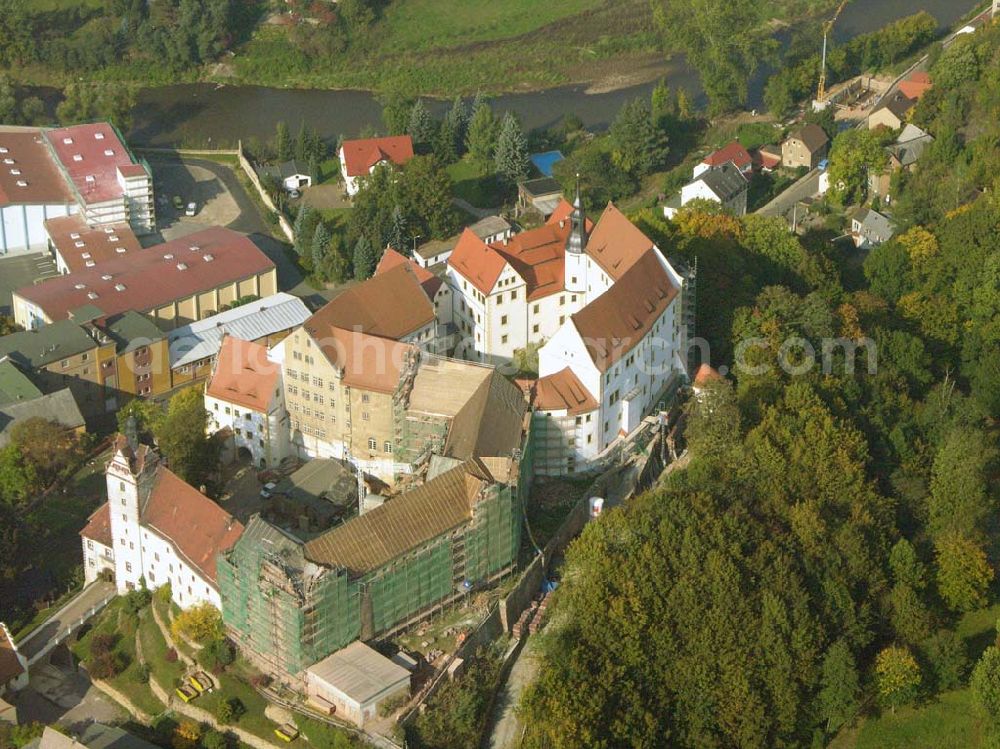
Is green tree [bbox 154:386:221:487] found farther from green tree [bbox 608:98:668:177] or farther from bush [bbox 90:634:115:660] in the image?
green tree [bbox 608:98:668:177]

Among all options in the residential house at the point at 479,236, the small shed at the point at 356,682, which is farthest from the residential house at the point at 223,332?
the small shed at the point at 356,682

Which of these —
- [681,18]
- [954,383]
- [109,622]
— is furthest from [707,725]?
[681,18]

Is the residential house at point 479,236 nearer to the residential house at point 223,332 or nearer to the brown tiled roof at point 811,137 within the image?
the residential house at point 223,332

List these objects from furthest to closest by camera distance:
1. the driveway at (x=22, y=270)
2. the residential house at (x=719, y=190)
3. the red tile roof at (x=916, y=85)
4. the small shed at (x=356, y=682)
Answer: the red tile roof at (x=916, y=85)
the residential house at (x=719, y=190)
the driveway at (x=22, y=270)
the small shed at (x=356, y=682)

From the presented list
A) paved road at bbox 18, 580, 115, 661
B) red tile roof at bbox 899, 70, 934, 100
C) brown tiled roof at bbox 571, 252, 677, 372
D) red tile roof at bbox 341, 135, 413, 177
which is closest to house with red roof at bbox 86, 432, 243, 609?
paved road at bbox 18, 580, 115, 661

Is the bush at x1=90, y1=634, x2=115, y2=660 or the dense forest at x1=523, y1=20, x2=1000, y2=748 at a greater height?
the dense forest at x1=523, y1=20, x2=1000, y2=748

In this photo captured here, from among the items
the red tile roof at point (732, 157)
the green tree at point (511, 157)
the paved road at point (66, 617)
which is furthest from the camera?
the green tree at point (511, 157)
